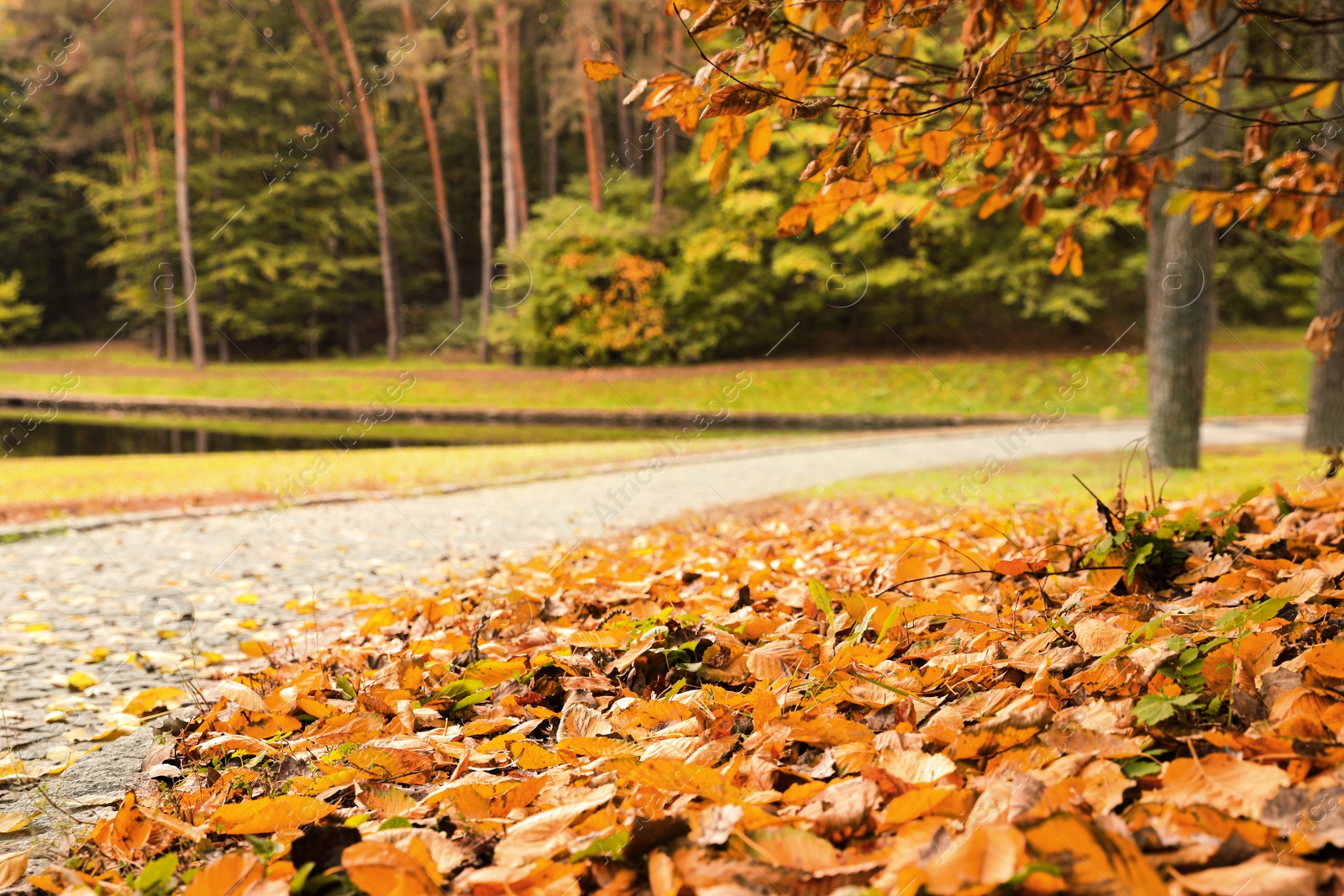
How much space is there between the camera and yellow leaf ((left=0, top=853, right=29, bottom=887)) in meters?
1.40

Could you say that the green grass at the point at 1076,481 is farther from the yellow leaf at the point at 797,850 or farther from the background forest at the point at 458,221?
the background forest at the point at 458,221

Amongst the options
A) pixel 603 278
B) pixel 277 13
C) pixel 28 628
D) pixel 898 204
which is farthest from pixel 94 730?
pixel 277 13

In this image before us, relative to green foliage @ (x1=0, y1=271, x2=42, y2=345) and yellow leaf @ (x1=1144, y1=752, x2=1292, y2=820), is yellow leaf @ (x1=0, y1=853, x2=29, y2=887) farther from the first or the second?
green foliage @ (x1=0, y1=271, x2=42, y2=345)

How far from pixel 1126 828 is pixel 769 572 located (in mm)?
1934

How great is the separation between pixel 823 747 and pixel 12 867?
4.42ft

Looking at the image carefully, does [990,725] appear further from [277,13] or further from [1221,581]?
[277,13]

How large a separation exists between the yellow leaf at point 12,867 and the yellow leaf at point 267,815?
0.30 metres

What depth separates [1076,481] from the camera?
7355mm

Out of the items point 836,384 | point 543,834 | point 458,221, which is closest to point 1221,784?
point 543,834

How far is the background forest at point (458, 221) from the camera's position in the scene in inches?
834

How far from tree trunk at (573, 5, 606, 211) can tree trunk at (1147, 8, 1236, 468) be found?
1372 cm

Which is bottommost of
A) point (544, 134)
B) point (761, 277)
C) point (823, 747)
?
point (823, 747)

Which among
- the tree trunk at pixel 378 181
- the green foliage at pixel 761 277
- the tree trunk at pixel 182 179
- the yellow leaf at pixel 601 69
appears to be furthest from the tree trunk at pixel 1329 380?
the tree trunk at pixel 182 179

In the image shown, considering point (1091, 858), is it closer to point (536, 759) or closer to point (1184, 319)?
point (536, 759)
